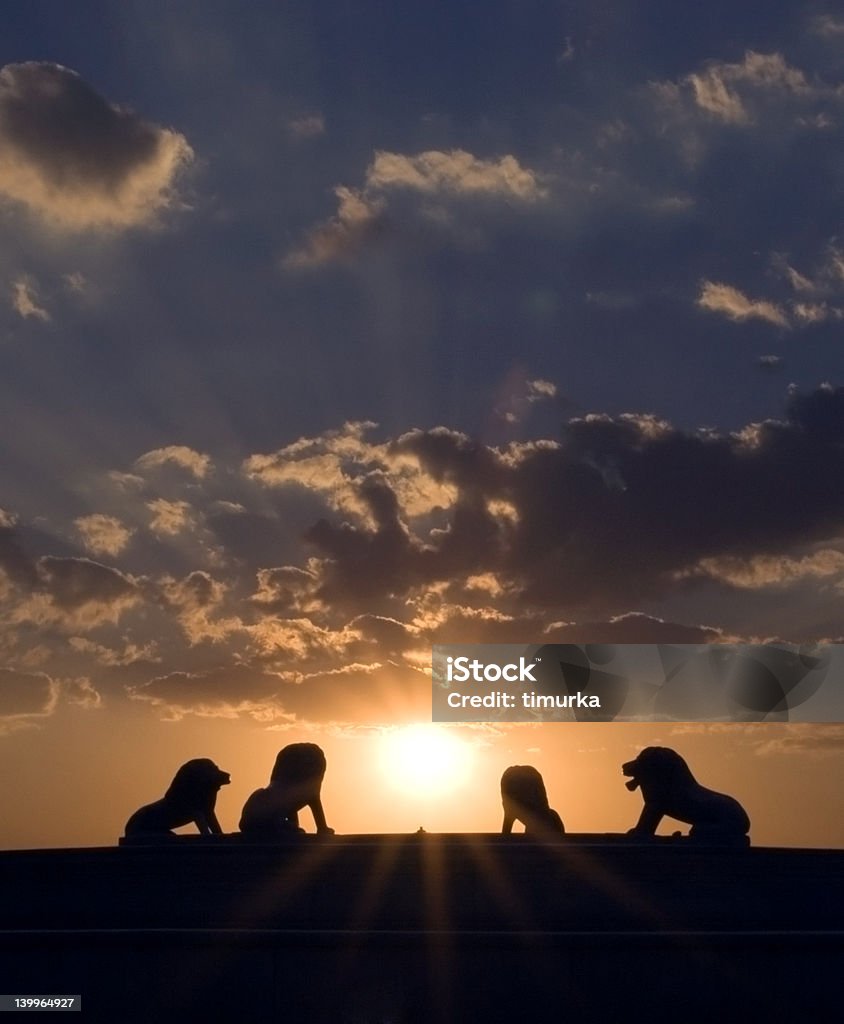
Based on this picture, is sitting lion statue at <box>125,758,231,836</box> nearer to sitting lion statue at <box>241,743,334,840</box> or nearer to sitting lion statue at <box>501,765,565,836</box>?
sitting lion statue at <box>241,743,334,840</box>

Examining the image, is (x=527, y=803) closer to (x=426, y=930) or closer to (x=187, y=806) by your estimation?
(x=426, y=930)

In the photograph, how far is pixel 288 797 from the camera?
25.6 m

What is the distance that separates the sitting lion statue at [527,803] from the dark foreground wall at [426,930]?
2.31 m

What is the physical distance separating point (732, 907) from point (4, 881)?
488 inches

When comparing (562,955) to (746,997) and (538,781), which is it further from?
(538,781)

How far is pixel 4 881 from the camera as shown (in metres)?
23.1

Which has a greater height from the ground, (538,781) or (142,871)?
(538,781)

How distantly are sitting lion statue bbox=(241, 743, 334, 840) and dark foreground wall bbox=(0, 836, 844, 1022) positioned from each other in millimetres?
645

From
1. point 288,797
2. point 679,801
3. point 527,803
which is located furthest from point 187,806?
point 679,801

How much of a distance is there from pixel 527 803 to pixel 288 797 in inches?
182

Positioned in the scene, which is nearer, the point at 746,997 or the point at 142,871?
the point at 746,997

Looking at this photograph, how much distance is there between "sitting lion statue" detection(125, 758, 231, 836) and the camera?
84.8 ft

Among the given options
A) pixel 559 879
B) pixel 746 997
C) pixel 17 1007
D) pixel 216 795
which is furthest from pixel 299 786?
pixel 746 997

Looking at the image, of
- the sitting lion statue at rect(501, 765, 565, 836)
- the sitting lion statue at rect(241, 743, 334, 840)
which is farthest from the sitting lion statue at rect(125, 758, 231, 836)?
the sitting lion statue at rect(501, 765, 565, 836)
